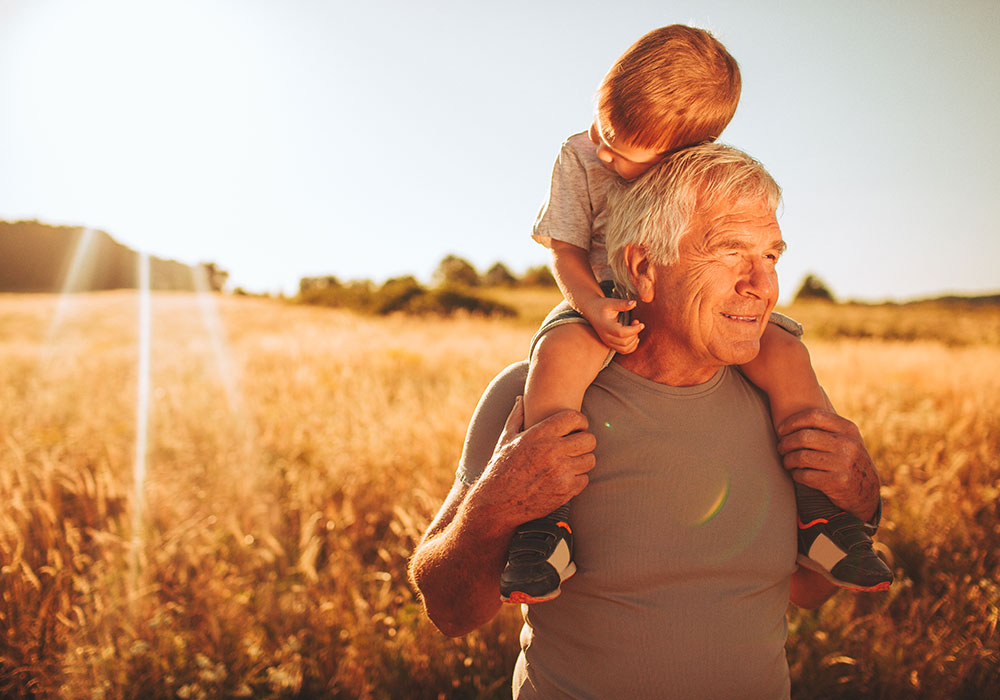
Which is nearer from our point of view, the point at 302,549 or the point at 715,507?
the point at 715,507

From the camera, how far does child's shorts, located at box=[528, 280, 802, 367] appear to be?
166 centimetres

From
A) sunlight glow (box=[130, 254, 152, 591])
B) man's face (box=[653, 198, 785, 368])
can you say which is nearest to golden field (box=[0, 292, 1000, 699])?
sunlight glow (box=[130, 254, 152, 591])

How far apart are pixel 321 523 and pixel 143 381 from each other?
517 cm

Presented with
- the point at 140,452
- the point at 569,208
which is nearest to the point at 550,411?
the point at 569,208

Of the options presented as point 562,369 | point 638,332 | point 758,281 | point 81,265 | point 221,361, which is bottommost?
point 221,361

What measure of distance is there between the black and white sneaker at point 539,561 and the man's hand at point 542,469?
4 centimetres

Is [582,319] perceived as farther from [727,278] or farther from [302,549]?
[302,549]

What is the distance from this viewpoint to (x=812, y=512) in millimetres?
1593

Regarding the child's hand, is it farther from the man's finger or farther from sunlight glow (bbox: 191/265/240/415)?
sunlight glow (bbox: 191/265/240/415)

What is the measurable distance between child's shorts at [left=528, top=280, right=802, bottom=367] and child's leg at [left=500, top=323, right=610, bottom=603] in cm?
2

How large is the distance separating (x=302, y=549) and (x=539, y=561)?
8.36 ft

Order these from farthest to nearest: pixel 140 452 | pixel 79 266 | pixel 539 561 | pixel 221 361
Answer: pixel 79 266
pixel 221 361
pixel 140 452
pixel 539 561

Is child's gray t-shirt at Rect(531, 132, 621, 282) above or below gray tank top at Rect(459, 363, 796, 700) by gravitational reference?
above

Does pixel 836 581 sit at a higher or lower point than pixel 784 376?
lower
